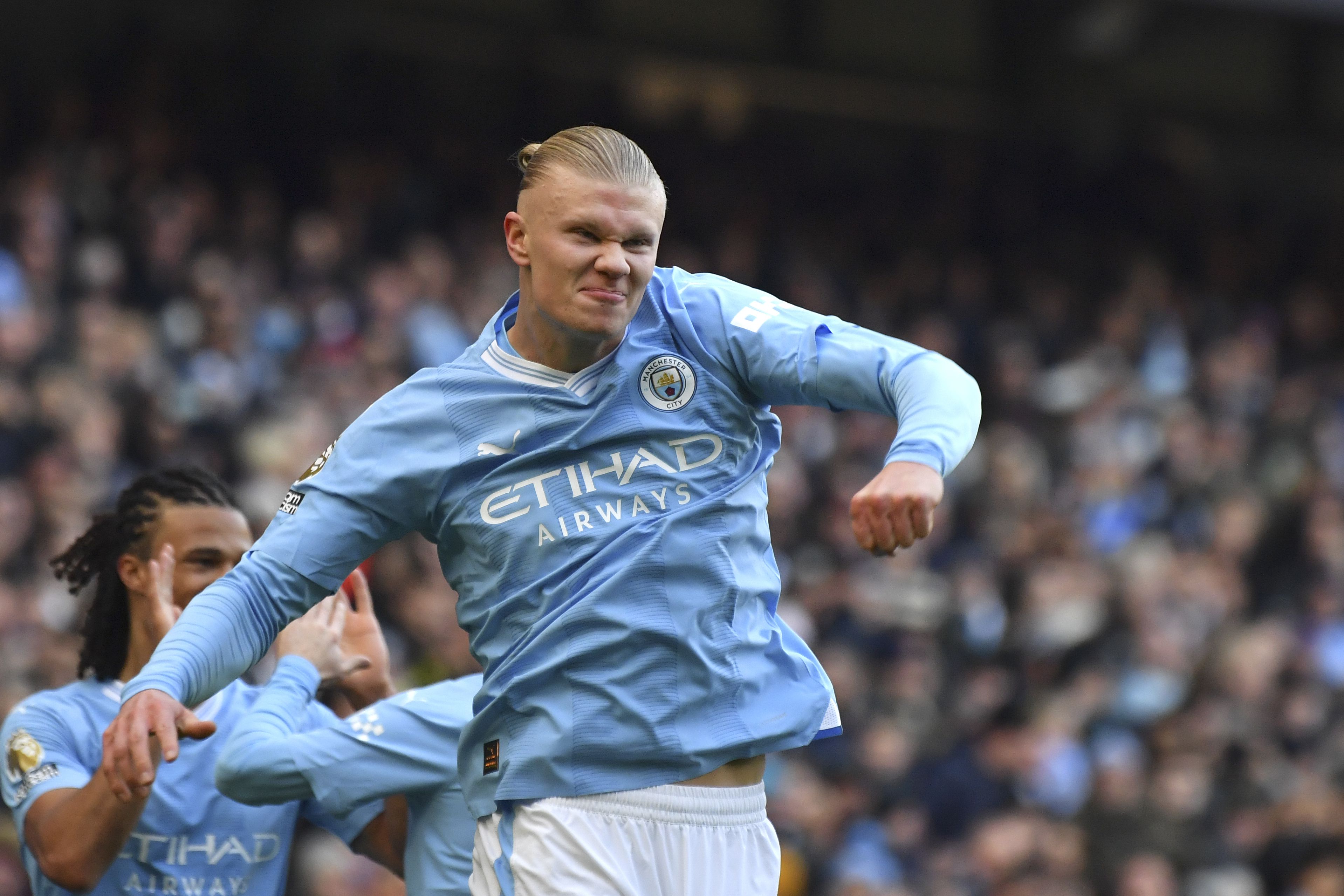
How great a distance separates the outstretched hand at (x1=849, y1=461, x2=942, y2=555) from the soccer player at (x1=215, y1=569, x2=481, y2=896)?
1.46 m

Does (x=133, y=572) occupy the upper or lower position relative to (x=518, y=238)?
lower

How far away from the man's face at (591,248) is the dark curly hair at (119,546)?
4.74ft

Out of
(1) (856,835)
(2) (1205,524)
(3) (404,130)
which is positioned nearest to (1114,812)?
(1) (856,835)

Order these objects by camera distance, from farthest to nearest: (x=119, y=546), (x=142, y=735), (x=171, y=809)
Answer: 1. (x=119, y=546)
2. (x=171, y=809)
3. (x=142, y=735)

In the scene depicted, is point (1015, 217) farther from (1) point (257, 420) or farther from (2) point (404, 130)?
(1) point (257, 420)

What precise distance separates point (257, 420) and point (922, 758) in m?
4.30

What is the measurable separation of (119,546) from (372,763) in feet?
3.08

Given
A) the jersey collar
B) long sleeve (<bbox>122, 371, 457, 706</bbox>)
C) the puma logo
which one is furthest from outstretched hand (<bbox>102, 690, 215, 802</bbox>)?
the jersey collar

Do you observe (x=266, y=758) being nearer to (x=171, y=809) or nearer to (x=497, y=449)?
(x=171, y=809)

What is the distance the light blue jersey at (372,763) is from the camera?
3896 millimetres

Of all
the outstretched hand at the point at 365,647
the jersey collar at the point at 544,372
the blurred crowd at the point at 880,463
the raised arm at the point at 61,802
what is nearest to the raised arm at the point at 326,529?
the jersey collar at the point at 544,372

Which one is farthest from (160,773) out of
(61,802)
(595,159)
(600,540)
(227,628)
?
(595,159)

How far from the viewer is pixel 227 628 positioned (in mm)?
3271

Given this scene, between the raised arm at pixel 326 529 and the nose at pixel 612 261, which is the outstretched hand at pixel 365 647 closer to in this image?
the raised arm at pixel 326 529
